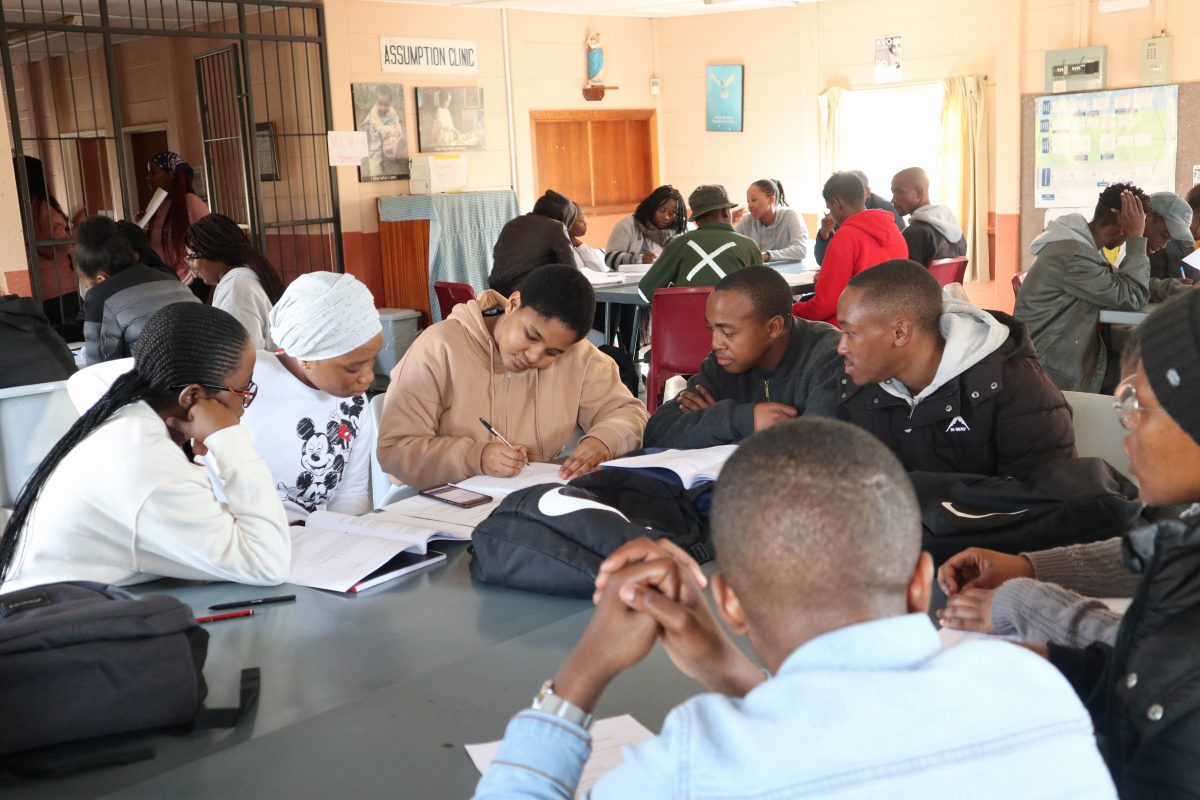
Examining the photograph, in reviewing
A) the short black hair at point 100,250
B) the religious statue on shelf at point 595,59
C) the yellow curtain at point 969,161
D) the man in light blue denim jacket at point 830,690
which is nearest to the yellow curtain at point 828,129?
the yellow curtain at point 969,161

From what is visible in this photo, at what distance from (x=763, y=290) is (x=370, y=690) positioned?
5.79ft

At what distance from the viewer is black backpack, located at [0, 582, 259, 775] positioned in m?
1.40

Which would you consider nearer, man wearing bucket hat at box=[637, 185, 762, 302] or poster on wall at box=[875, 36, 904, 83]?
man wearing bucket hat at box=[637, 185, 762, 302]

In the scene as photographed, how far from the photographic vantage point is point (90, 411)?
200cm

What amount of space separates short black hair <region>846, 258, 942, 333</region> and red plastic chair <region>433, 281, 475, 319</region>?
3.63 metres

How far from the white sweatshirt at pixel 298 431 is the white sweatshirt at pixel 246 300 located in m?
1.86

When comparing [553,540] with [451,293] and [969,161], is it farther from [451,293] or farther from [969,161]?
[969,161]

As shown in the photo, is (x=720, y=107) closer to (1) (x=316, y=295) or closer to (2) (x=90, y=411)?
(1) (x=316, y=295)

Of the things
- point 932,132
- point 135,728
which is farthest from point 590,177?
point 135,728

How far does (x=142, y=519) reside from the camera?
6.34ft

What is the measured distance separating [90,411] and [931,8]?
25.7ft

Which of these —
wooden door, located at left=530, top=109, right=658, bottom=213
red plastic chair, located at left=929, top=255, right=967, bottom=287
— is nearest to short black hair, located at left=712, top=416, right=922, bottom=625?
red plastic chair, located at left=929, top=255, right=967, bottom=287

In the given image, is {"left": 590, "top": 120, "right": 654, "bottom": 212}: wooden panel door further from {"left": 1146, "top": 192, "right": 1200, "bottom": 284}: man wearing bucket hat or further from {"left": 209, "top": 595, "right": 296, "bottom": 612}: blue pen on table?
{"left": 209, "top": 595, "right": 296, "bottom": 612}: blue pen on table

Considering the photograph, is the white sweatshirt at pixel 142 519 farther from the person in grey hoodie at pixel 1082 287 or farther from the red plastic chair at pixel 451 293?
the red plastic chair at pixel 451 293
